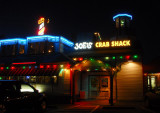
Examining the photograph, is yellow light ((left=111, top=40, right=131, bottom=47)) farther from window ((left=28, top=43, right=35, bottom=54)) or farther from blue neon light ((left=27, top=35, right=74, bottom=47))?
window ((left=28, top=43, right=35, bottom=54))

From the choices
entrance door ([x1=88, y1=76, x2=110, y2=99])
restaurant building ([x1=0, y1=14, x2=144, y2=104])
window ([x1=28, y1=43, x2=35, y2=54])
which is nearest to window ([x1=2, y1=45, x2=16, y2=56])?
restaurant building ([x1=0, y1=14, x2=144, y2=104])

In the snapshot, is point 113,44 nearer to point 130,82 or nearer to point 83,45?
point 83,45

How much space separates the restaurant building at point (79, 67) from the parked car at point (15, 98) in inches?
201

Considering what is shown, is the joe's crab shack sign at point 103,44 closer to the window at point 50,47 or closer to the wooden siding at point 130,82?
the wooden siding at point 130,82

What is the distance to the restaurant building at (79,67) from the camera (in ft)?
56.0

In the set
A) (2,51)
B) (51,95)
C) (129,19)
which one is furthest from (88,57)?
(2,51)

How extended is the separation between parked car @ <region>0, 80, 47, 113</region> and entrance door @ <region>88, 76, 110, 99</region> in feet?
26.5

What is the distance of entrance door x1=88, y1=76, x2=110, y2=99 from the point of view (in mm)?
19422

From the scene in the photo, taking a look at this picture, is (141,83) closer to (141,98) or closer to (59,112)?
(141,98)

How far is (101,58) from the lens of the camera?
55.0ft

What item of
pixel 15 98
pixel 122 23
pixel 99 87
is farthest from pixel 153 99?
pixel 122 23

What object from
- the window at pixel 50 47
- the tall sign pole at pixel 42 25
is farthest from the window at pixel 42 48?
the tall sign pole at pixel 42 25

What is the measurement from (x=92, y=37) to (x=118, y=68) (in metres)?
8.10

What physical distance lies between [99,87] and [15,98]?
1031 cm
